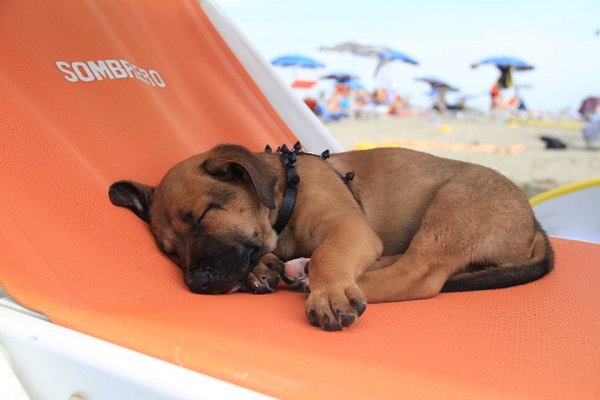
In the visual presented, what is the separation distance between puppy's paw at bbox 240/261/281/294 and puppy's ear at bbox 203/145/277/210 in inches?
11.4

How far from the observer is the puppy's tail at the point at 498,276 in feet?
8.84

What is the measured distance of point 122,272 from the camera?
221 centimetres

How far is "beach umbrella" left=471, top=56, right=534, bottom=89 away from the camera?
30905mm

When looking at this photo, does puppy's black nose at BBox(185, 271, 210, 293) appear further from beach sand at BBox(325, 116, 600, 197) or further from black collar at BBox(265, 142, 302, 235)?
beach sand at BBox(325, 116, 600, 197)

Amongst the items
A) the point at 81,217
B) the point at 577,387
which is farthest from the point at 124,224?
the point at 577,387

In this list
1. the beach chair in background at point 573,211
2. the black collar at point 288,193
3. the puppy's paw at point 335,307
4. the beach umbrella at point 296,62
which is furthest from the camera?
→ the beach umbrella at point 296,62

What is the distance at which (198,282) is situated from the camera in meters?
2.30

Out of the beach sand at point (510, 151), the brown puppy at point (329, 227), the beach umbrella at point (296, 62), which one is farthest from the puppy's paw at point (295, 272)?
the beach umbrella at point (296, 62)

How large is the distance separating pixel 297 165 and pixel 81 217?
4.06 feet

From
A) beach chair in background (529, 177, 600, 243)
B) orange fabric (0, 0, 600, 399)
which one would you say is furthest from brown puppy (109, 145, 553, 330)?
beach chair in background (529, 177, 600, 243)

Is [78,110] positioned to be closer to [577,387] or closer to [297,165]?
[297,165]

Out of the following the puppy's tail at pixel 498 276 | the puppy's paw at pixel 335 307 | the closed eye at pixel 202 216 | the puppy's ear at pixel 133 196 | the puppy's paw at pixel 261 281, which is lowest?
the puppy's tail at pixel 498 276

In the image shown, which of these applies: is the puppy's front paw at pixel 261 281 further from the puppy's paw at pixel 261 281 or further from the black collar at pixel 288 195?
the black collar at pixel 288 195

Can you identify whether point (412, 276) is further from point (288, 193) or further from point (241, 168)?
point (241, 168)
